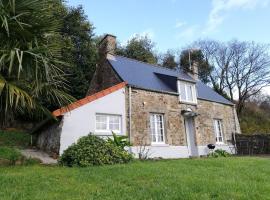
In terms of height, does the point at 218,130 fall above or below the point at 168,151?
above

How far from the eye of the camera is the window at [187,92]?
17.5 metres

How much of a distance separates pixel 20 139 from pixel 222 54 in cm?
3089

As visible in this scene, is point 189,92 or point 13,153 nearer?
point 13,153

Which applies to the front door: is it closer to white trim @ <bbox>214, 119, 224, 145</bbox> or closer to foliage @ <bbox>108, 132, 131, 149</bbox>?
white trim @ <bbox>214, 119, 224, 145</bbox>

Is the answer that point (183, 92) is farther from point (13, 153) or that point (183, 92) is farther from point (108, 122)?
point (13, 153)

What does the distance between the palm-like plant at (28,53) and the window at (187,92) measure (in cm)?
1032

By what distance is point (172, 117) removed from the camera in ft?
53.7

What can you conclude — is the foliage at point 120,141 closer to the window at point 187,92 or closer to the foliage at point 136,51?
the window at point 187,92

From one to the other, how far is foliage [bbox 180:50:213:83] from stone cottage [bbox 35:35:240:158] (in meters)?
19.5

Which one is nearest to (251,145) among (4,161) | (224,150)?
(224,150)

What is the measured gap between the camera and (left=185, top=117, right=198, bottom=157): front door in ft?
56.1

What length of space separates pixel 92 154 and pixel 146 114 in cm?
563

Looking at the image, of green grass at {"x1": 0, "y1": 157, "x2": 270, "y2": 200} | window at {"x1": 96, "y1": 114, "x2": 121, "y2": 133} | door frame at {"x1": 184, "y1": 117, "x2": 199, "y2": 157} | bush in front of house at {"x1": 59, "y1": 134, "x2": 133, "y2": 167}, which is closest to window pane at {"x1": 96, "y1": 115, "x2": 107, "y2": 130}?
window at {"x1": 96, "y1": 114, "x2": 121, "y2": 133}

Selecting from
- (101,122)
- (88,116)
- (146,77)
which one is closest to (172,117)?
(146,77)
